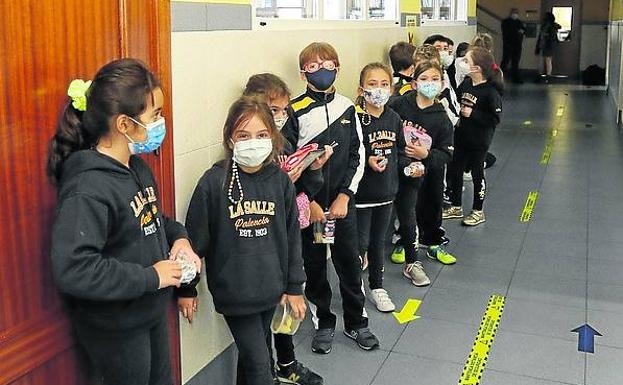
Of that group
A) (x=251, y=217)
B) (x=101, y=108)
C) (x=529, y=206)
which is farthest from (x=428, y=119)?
(x=101, y=108)

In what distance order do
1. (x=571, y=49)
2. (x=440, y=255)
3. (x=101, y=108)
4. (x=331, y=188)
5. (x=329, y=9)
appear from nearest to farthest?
1. (x=101, y=108)
2. (x=331, y=188)
3. (x=329, y=9)
4. (x=440, y=255)
5. (x=571, y=49)

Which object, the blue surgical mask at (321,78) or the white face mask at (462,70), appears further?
the white face mask at (462,70)

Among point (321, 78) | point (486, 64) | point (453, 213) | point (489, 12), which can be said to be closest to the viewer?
point (321, 78)

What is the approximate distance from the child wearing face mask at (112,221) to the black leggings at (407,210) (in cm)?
247

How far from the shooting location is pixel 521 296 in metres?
4.39

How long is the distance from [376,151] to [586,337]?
1509 millimetres

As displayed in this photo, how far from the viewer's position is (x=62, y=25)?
203cm

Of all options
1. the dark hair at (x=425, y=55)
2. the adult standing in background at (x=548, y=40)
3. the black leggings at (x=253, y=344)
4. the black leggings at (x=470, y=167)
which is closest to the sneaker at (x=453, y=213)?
the black leggings at (x=470, y=167)

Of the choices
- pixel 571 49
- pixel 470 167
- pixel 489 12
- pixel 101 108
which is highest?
pixel 489 12

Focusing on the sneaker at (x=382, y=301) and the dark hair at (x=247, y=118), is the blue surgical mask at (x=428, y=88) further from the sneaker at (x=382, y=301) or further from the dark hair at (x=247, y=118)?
the dark hair at (x=247, y=118)

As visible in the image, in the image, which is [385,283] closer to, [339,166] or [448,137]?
[448,137]

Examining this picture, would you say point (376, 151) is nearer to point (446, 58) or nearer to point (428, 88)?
point (428, 88)

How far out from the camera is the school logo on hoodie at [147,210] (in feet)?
6.75

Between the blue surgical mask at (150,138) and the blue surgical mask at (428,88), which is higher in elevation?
the blue surgical mask at (428,88)
